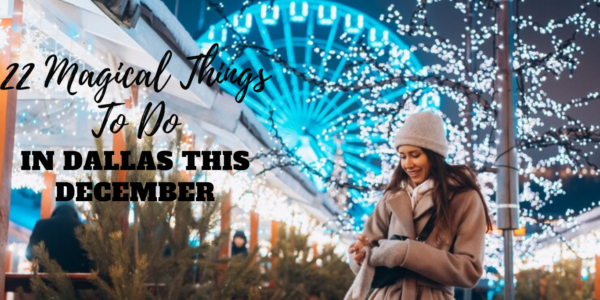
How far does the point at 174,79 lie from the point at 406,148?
4.25 m

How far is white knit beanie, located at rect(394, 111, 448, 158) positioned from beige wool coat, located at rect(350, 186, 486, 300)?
20 centimetres

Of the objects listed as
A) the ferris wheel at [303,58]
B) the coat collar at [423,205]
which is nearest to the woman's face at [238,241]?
the ferris wheel at [303,58]

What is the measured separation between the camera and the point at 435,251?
3.42 meters

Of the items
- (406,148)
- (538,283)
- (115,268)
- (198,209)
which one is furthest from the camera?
(538,283)


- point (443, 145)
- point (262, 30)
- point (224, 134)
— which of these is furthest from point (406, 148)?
point (262, 30)

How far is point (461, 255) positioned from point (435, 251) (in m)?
0.12

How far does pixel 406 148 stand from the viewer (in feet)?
12.0

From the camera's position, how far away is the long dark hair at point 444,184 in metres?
3.56

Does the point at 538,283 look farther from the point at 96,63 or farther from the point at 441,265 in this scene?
the point at 441,265

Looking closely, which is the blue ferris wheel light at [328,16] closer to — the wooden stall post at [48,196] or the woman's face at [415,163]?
the wooden stall post at [48,196]

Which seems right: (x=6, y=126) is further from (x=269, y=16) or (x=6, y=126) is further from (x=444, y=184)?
(x=269, y=16)

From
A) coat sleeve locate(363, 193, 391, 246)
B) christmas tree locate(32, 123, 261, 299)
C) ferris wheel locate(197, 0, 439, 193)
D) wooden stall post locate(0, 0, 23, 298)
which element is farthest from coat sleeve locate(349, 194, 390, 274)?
ferris wheel locate(197, 0, 439, 193)

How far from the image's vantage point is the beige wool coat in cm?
340

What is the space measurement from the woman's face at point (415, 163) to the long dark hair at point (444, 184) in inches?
0.8
